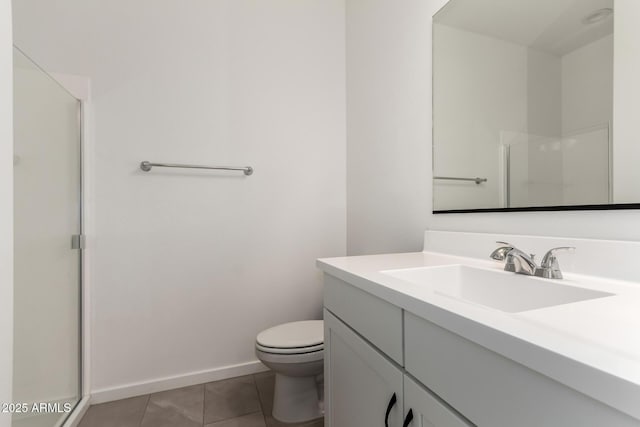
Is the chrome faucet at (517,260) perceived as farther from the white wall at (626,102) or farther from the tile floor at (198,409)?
the tile floor at (198,409)

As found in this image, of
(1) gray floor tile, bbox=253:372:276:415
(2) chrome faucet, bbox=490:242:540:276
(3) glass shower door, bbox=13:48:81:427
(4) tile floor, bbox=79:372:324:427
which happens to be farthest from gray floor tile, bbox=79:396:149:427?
(2) chrome faucet, bbox=490:242:540:276

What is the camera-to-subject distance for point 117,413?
1.40 m

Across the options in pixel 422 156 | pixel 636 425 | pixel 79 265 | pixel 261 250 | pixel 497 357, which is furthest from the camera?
pixel 261 250

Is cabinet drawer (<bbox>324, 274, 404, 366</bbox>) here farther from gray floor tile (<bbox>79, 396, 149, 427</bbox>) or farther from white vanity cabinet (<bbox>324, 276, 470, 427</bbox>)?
gray floor tile (<bbox>79, 396, 149, 427</bbox>)

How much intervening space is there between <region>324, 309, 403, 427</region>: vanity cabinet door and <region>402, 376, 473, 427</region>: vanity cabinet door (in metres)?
0.03

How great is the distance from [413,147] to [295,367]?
3.65 feet

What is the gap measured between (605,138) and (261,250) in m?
1.55

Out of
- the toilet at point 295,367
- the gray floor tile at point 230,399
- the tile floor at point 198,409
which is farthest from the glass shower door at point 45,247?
the toilet at point 295,367

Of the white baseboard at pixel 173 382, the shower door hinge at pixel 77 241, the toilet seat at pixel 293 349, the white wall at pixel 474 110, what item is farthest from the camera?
the white baseboard at pixel 173 382

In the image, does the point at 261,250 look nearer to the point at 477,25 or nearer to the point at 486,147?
the point at 486,147

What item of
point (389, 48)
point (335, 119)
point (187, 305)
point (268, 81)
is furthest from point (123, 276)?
point (389, 48)

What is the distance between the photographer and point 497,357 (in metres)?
0.41

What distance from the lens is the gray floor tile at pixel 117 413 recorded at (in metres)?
1.33

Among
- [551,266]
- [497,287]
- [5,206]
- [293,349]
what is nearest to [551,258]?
[551,266]
